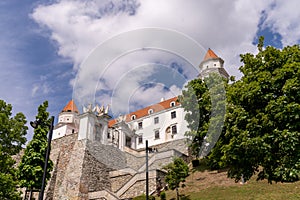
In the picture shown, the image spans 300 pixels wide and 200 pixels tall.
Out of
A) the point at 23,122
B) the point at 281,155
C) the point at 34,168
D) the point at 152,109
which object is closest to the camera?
the point at 281,155

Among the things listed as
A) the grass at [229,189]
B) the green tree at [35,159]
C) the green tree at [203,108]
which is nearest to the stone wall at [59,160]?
the green tree at [35,159]

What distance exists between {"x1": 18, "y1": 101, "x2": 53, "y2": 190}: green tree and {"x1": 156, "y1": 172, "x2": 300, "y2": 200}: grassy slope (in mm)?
11226

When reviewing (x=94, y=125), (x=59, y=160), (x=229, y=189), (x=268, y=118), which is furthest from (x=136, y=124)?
(x=268, y=118)

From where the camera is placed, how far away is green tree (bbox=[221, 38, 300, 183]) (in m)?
11.8

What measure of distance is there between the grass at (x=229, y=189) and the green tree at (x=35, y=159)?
11175mm

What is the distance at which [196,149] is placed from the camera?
33.2 meters

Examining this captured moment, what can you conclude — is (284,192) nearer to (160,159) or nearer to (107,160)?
(160,159)

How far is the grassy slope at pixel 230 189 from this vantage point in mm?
19250

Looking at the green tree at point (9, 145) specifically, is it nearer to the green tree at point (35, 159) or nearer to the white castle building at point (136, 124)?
the green tree at point (35, 159)

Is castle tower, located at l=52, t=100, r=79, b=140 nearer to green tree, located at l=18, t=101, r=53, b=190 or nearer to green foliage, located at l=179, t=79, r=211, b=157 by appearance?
green foliage, located at l=179, t=79, r=211, b=157

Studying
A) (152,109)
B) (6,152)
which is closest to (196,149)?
(6,152)

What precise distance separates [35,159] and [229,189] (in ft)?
52.5

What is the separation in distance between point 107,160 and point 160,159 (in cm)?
663

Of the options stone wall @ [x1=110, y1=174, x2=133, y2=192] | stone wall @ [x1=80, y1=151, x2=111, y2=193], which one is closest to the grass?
stone wall @ [x1=110, y1=174, x2=133, y2=192]
